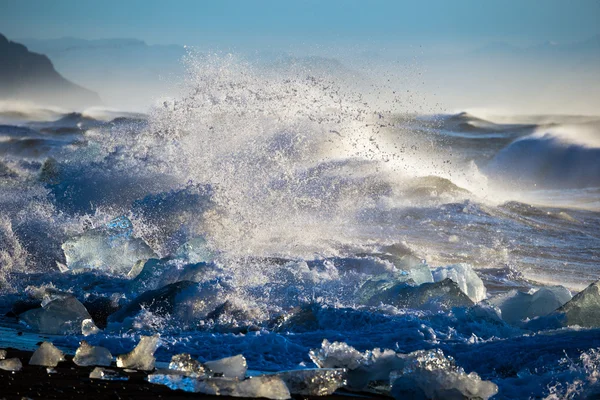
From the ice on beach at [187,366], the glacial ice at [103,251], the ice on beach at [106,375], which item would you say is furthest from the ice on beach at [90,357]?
the glacial ice at [103,251]

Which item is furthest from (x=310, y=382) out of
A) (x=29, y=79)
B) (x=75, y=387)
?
(x=29, y=79)

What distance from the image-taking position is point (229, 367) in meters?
3.35

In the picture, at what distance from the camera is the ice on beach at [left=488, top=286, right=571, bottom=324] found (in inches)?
203

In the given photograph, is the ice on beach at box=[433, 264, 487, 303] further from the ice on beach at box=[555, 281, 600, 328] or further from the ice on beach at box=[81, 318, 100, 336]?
the ice on beach at box=[81, 318, 100, 336]

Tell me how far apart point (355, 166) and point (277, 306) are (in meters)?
9.17

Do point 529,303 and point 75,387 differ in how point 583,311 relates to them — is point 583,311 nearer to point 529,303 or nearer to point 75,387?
point 529,303

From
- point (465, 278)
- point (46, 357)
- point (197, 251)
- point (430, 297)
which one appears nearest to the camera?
point (46, 357)

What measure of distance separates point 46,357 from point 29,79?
1657 inches

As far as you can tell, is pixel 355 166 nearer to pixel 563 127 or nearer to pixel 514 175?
pixel 514 175

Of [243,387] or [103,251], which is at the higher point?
[243,387]

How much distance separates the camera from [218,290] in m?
5.07

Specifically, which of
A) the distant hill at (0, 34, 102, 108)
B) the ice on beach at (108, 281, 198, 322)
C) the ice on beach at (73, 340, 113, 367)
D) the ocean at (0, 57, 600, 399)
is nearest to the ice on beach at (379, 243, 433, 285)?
the ocean at (0, 57, 600, 399)

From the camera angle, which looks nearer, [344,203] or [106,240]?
[106,240]

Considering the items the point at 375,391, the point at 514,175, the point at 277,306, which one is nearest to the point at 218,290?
the point at 277,306
